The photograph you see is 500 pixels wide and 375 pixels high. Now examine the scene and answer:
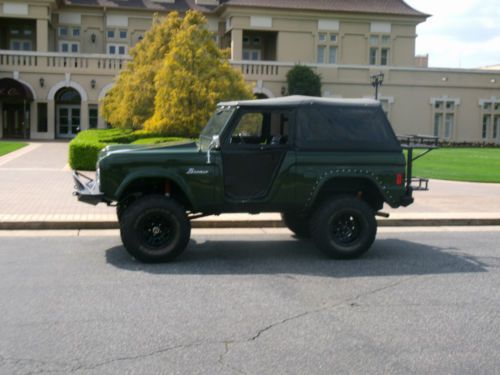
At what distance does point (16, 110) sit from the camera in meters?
44.6

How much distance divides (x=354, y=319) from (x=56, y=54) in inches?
1585

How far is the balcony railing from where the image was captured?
42.0 meters

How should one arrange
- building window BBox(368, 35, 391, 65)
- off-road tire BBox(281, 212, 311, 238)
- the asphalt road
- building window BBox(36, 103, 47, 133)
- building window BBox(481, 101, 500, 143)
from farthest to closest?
building window BBox(481, 101, 500, 143) < building window BBox(368, 35, 391, 65) < building window BBox(36, 103, 47, 133) < off-road tire BBox(281, 212, 311, 238) < the asphalt road

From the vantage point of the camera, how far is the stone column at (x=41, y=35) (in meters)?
44.4

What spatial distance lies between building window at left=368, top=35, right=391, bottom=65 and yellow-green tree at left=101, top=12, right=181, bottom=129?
23.7 metres

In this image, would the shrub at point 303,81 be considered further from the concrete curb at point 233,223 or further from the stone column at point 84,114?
the concrete curb at point 233,223

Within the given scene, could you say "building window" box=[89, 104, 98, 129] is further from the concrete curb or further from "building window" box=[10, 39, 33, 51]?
the concrete curb

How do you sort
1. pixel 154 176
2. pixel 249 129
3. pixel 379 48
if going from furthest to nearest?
pixel 379 48
pixel 249 129
pixel 154 176

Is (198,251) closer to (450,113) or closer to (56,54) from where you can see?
(56,54)

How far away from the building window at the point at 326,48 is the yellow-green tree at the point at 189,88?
1011 inches

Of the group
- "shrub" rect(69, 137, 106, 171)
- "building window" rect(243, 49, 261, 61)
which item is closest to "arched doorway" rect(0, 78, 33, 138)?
"building window" rect(243, 49, 261, 61)

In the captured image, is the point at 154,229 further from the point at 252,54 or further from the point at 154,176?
the point at 252,54

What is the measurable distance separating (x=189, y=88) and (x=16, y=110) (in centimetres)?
2622

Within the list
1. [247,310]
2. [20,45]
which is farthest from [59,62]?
[247,310]
